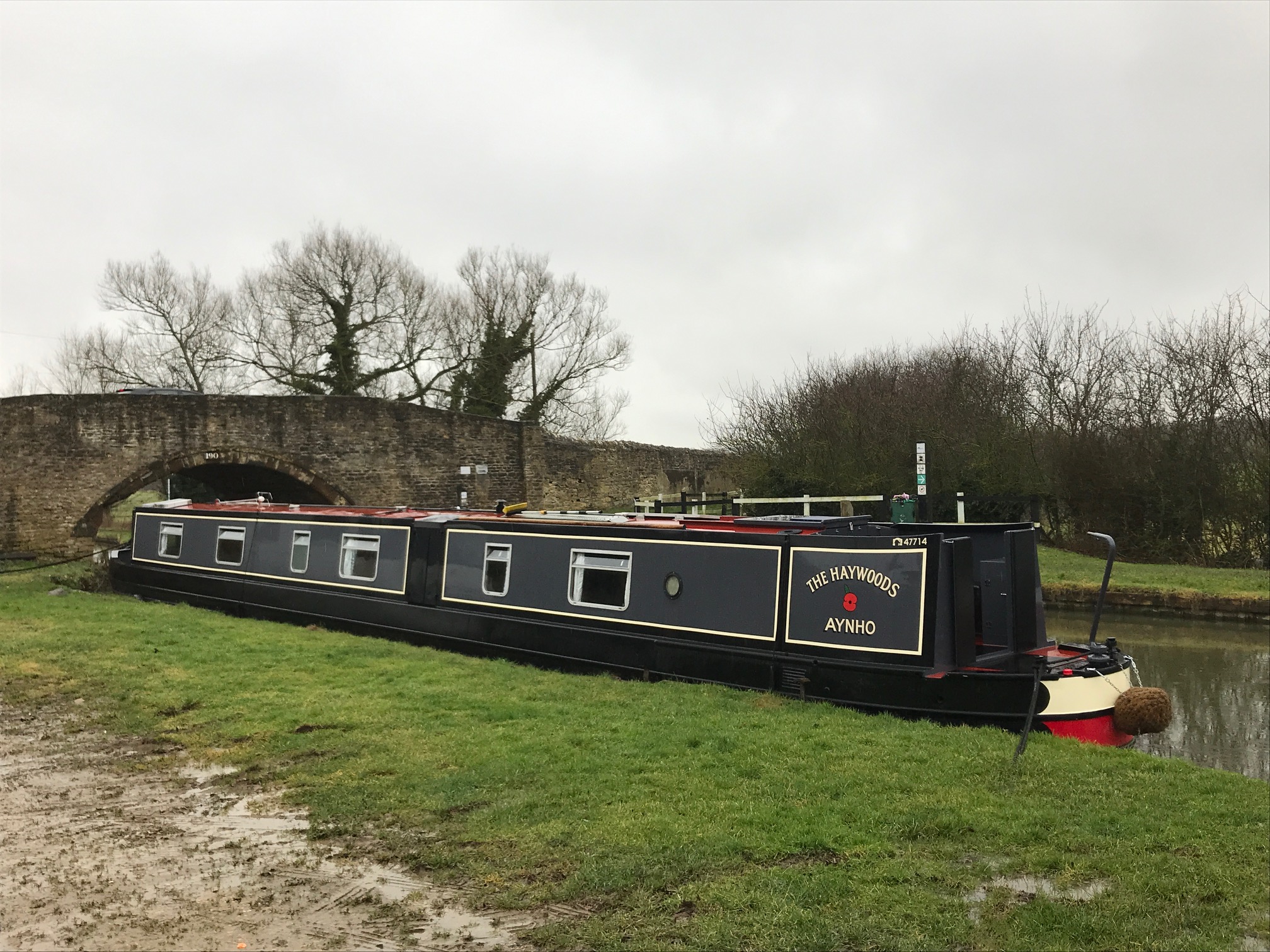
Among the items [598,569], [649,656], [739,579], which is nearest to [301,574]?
[598,569]

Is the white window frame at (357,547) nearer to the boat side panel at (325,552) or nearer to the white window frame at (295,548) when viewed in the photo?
the boat side panel at (325,552)

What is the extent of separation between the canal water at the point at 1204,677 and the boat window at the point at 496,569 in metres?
4.62

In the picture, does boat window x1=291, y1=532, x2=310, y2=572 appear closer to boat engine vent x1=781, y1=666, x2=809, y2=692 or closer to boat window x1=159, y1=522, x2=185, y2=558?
boat window x1=159, y1=522, x2=185, y2=558

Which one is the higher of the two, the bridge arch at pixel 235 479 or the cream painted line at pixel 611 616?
the bridge arch at pixel 235 479

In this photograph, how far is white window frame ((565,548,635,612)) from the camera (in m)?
7.16

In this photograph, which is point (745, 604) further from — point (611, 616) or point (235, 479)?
point (235, 479)

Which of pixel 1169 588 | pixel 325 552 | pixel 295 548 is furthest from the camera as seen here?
pixel 1169 588

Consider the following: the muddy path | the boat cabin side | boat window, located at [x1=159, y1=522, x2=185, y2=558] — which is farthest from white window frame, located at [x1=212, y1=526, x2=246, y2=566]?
the muddy path

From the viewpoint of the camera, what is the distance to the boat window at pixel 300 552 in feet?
32.3

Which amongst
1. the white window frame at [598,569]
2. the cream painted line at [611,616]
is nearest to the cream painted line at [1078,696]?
the cream painted line at [611,616]

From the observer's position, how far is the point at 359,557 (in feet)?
30.5

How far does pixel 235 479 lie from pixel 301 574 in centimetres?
1132

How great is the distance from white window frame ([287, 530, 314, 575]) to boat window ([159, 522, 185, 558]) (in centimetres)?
233

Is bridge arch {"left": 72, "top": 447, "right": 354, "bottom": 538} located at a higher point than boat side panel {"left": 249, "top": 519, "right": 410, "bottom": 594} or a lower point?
higher
